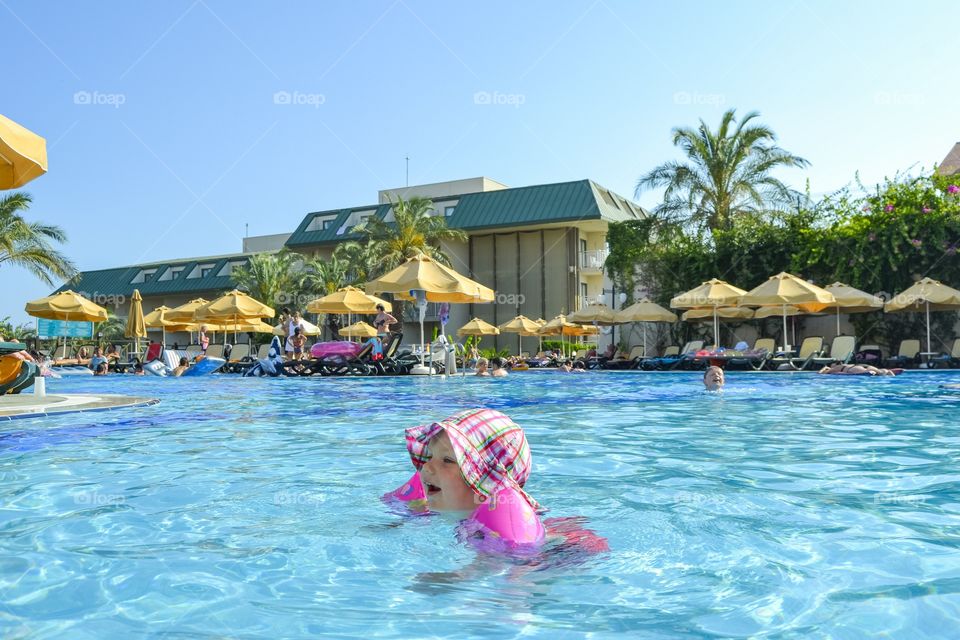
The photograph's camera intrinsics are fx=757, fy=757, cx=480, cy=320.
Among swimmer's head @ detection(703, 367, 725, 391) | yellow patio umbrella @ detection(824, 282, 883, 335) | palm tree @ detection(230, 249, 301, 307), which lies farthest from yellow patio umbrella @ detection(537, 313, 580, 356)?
swimmer's head @ detection(703, 367, 725, 391)

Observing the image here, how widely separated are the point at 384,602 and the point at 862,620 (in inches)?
59.2

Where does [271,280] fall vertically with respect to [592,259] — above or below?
below

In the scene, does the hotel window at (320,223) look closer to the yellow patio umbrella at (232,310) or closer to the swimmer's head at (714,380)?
the yellow patio umbrella at (232,310)

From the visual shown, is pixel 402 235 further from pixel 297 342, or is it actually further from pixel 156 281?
pixel 156 281

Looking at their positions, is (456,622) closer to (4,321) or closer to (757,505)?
(757,505)

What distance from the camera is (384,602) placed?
99.7 inches

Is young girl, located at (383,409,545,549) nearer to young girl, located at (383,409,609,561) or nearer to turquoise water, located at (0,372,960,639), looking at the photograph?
young girl, located at (383,409,609,561)

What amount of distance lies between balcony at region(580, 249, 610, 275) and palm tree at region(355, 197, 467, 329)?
584 cm

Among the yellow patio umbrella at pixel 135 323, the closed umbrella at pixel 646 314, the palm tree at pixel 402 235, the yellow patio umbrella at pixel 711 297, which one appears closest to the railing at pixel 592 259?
the palm tree at pixel 402 235

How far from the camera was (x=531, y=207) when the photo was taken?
116ft

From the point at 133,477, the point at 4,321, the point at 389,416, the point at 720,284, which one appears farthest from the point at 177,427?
the point at 4,321

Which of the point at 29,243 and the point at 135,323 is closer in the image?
the point at 135,323

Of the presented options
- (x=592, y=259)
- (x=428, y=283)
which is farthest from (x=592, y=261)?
(x=428, y=283)

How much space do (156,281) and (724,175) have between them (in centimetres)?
3392
